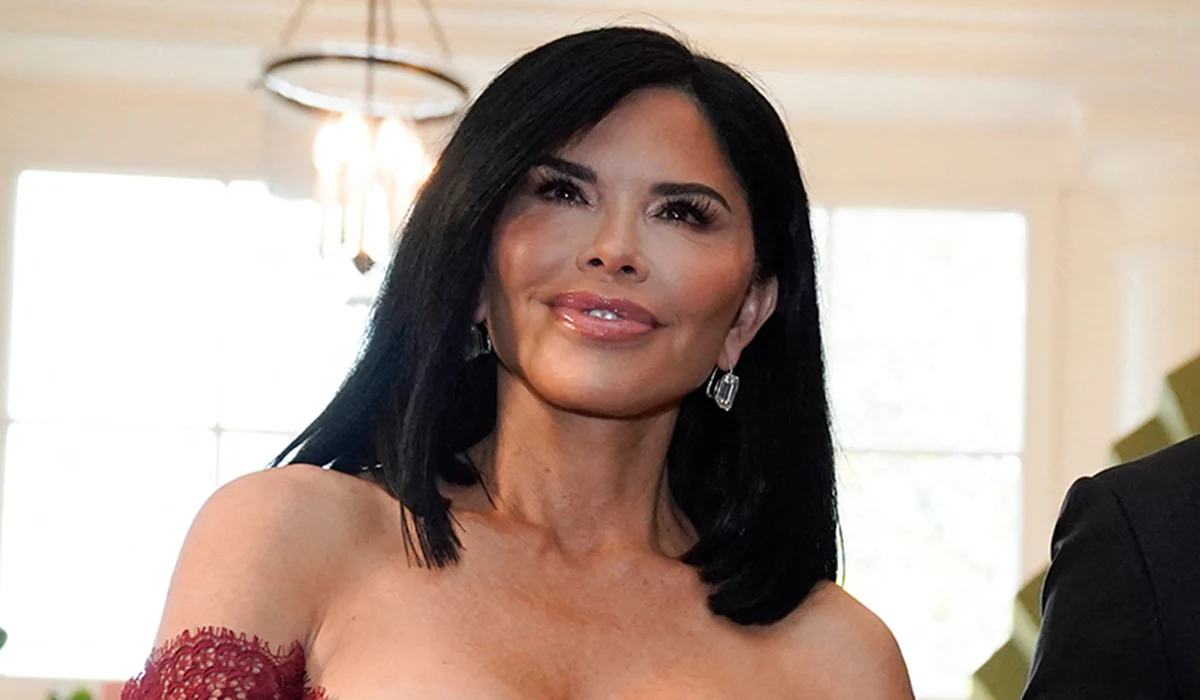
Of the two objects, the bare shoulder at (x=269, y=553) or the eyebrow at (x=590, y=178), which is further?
the eyebrow at (x=590, y=178)

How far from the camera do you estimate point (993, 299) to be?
16.2ft

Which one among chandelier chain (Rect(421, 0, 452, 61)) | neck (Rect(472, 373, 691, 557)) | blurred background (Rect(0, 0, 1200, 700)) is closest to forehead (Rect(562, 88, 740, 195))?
neck (Rect(472, 373, 691, 557))

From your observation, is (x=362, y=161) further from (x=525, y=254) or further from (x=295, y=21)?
(x=525, y=254)

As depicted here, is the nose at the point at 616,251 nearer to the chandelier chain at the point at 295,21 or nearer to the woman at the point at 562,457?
the woman at the point at 562,457

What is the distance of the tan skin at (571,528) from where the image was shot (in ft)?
4.84

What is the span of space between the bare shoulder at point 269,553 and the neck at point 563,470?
187 millimetres

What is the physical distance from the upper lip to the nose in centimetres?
2

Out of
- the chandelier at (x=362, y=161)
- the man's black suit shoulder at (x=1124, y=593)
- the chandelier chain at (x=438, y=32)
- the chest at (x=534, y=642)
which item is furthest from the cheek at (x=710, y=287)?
the chandelier chain at (x=438, y=32)

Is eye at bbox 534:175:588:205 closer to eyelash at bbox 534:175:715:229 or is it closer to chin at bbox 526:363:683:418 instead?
eyelash at bbox 534:175:715:229

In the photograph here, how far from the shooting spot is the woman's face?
158cm

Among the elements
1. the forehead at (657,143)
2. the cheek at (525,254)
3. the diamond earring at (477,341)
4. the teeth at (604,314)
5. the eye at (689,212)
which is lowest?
the diamond earring at (477,341)

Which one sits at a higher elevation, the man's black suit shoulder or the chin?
the chin

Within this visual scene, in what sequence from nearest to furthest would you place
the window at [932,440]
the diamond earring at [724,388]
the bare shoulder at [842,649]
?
1. the bare shoulder at [842,649]
2. the diamond earring at [724,388]
3. the window at [932,440]

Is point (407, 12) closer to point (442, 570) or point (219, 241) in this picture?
point (219, 241)
